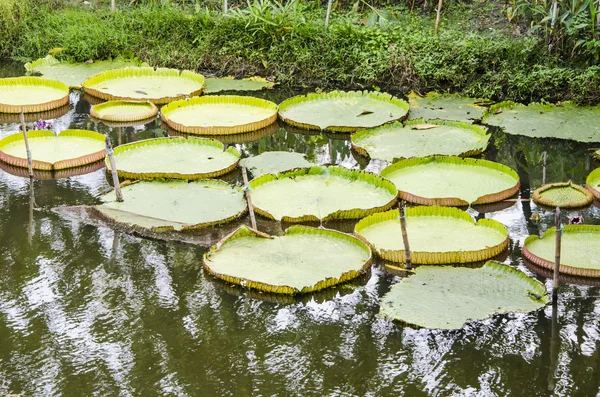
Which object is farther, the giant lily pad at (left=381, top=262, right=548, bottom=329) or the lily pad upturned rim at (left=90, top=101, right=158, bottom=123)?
the lily pad upturned rim at (left=90, top=101, right=158, bottom=123)

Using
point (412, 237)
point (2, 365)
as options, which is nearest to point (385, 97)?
point (412, 237)

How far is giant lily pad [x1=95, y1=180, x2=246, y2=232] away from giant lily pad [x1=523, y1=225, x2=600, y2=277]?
1833 mm

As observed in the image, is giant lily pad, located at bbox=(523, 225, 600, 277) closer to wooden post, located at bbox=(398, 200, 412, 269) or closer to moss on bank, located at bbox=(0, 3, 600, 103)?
wooden post, located at bbox=(398, 200, 412, 269)

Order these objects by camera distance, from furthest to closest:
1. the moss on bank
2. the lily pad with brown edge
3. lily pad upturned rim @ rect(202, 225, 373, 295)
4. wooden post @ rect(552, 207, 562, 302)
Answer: the moss on bank < the lily pad with brown edge < lily pad upturned rim @ rect(202, 225, 373, 295) < wooden post @ rect(552, 207, 562, 302)

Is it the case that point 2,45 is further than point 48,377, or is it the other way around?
point 2,45

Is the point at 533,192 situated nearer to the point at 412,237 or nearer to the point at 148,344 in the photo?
the point at 412,237

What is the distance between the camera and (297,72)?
27.1 feet

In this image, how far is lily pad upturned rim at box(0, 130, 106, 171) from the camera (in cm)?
604

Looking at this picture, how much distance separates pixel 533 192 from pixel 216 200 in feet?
7.17

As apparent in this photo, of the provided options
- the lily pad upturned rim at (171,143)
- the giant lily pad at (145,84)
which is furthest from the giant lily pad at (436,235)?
the giant lily pad at (145,84)

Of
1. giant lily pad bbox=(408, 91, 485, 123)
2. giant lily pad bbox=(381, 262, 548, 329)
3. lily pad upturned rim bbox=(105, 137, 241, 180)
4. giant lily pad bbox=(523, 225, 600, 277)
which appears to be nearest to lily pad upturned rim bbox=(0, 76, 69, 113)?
lily pad upturned rim bbox=(105, 137, 241, 180)

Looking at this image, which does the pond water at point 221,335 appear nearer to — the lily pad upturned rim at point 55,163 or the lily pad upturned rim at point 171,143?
the lily pad upturned rim at point 171,143

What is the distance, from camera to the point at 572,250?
469 centimetres

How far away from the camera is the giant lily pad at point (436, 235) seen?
4.66 m
